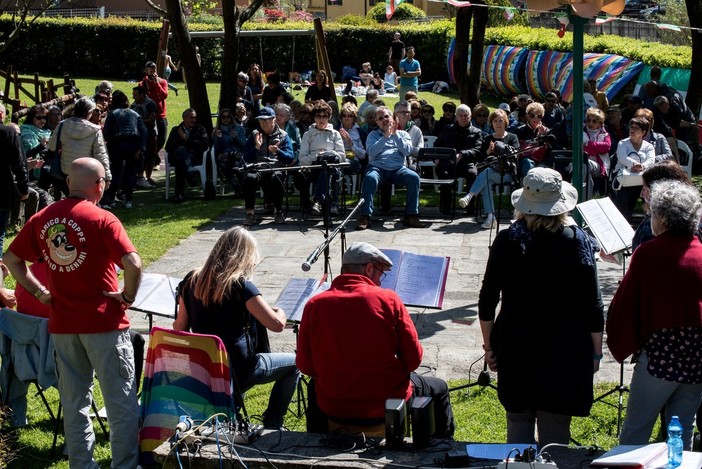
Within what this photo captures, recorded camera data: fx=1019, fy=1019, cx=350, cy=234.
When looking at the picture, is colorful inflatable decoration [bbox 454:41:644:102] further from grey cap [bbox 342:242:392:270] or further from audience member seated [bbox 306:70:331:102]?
grey cap [bbox 342:242:392:270]

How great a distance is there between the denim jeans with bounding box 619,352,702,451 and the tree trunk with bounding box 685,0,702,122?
1148 centimetres

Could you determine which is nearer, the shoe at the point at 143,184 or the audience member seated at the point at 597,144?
the audience member seated at the point at 597,144

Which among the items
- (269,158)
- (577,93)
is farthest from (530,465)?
(269,158)

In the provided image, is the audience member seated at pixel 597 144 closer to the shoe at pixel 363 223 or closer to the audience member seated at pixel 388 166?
the audience member seated at pixel 388 166

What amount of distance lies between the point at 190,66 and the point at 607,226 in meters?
11.6

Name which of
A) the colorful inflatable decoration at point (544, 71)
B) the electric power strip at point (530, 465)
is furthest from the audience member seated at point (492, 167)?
the electric power strip at point (530, 465)

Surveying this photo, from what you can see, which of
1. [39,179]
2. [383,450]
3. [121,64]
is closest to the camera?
[383,450]

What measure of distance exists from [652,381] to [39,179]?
9.65 metres

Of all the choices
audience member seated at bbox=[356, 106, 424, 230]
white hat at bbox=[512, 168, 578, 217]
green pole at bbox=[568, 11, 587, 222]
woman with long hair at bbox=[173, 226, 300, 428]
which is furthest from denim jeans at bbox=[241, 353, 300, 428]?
audience member seated at bbox=[356, 106, 424, 230]

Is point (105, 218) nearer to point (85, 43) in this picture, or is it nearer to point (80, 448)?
point (80, 448)

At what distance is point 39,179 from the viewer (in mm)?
12938

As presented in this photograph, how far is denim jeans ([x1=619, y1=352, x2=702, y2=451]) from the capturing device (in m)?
5.11

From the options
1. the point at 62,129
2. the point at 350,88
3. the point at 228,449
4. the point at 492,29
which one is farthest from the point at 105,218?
the point at 492,29

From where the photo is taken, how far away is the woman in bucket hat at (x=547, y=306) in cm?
509
